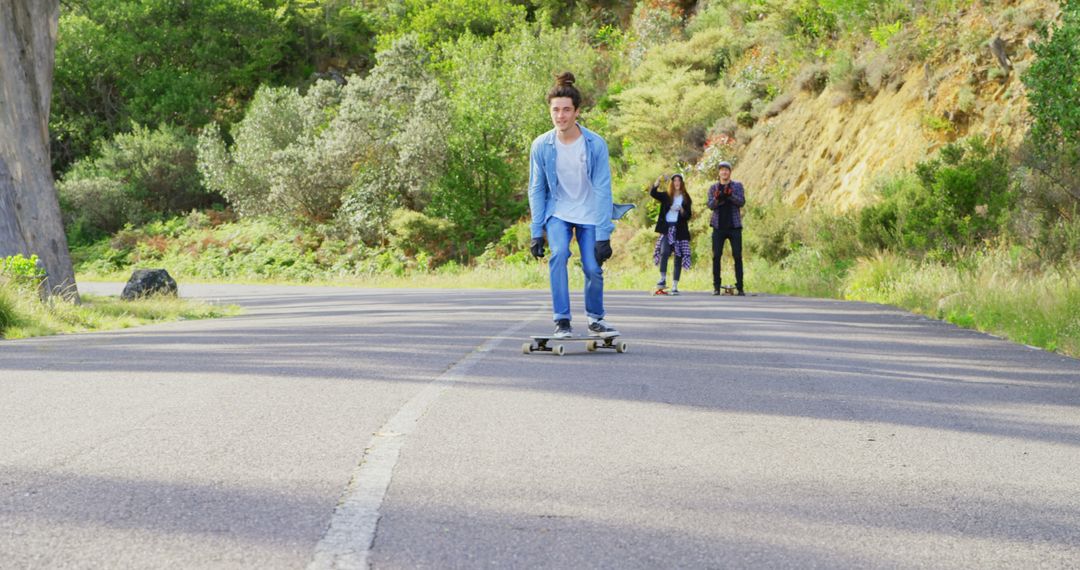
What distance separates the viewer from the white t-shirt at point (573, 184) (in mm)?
9750

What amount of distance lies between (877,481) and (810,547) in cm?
114

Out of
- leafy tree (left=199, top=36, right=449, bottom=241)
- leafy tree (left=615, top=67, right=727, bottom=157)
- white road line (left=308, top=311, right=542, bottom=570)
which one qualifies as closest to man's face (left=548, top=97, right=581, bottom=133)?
white road line (left=308, top=311, right=542, bottom=570)

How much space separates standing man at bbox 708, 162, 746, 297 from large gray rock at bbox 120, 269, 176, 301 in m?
8.74

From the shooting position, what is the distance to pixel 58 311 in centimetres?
1445

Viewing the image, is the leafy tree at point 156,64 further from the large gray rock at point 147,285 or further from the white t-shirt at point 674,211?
the white t-shirt at point 674,211

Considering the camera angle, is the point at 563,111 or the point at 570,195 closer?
the point at 563,111

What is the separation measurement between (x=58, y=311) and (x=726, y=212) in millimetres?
10275

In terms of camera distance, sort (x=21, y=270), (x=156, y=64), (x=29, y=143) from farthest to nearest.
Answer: (x=156, y=64) → (x=29, y=143) → (x=21, y=270)

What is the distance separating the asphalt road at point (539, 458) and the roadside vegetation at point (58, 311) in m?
3.77

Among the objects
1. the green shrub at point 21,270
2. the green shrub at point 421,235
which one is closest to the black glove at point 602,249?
the green shrub at point 21,270

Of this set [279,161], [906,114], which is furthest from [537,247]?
[279,161]

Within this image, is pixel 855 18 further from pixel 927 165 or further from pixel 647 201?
pixel 927 165

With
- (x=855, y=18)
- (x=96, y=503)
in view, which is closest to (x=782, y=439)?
(x=96, y=503)

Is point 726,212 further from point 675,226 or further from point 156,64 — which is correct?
point 156,64
